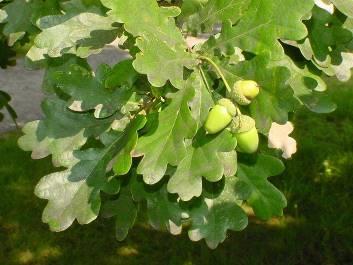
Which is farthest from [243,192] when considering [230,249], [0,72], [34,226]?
[0,72]

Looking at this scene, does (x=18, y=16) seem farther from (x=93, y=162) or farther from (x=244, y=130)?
(x=244, y=130)

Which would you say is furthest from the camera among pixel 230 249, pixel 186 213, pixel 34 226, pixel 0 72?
pixel 0 72

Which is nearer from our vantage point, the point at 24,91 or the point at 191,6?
the point at 191,6

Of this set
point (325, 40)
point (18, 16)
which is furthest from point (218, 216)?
point (18, 16)

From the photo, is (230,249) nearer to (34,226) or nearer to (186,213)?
(34,226)

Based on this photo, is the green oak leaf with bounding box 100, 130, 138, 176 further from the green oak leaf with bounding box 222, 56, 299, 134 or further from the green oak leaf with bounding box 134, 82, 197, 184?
the green oak leaf with bounding box 222, 56, 299, 134
